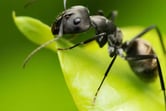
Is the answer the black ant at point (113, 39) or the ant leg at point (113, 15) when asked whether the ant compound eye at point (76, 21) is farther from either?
the ant leg at point (113, 15)

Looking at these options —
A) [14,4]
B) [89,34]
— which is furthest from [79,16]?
[14,4]

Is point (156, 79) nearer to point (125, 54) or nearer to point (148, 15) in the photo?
point (125, 54)

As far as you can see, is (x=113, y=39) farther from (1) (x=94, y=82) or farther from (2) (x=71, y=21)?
(1) (x=94, y=82)

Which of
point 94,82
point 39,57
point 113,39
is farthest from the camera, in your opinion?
point 113,39

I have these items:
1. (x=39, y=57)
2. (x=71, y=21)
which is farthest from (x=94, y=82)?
(x=39, y=57)

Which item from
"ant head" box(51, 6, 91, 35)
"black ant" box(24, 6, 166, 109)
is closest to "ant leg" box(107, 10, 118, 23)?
"black ant" box(24, 6, 166, 109)

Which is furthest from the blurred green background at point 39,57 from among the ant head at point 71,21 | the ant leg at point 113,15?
the ant head at point 71,21
